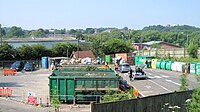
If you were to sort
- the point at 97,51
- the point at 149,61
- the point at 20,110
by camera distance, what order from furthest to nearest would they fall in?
the point at 97,51 < the point at 149,61 < the point at 20,110

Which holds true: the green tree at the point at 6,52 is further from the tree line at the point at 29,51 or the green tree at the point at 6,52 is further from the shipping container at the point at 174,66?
the shipping container at the point at 174,66

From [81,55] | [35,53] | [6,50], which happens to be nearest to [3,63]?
[6,50]

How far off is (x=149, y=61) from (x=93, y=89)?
43.9 meters

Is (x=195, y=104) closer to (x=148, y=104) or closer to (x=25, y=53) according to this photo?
(x=148, y=104)

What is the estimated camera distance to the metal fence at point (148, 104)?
40.9 ft

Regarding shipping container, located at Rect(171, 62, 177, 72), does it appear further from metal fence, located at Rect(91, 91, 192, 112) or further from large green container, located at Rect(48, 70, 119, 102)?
metal fence, located at Rect(91, 91, 192, 112)

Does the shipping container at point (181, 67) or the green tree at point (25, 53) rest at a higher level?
the green tree at point (25, 53)

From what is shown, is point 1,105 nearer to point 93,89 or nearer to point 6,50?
point 93,89

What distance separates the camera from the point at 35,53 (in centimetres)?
7719

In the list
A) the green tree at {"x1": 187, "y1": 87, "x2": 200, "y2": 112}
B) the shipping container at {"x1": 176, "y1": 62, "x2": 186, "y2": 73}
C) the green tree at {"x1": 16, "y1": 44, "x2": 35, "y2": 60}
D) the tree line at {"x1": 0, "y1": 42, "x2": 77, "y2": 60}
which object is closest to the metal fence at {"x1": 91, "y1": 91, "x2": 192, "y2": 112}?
the green tree at {"x1": 187, "y1": 87, "x2": 200, "y2": 112}

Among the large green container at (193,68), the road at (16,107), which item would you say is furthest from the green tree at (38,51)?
the road at (16,107)

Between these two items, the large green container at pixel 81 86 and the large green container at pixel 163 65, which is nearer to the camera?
the large green container at pixel 81 86

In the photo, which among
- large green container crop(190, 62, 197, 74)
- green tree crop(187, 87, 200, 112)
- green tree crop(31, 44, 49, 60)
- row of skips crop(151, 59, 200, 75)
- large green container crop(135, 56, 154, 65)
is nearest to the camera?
green tree crop(187, 87, 200, 112)

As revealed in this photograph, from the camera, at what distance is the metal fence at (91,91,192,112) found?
40.9 feet
